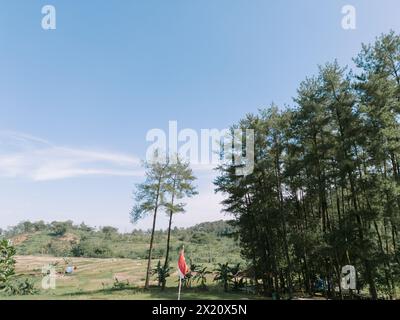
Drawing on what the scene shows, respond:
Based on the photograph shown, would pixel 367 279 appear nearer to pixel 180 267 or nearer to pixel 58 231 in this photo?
pixel 180 267

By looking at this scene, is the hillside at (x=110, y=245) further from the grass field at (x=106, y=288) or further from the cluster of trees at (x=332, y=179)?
the cluster of trees at (x=332, y=179)

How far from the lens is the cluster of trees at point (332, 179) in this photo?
14477 millimetres

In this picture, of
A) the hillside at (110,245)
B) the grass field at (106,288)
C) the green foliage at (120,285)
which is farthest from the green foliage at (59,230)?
the green foliage at (120,285)

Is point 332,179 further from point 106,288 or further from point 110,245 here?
point 110,245

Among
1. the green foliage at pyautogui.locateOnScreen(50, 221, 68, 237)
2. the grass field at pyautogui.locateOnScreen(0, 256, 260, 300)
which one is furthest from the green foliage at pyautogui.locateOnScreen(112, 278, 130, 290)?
the green foliage at pyautogui.locateOnScreen(50, 221, 68, 237)

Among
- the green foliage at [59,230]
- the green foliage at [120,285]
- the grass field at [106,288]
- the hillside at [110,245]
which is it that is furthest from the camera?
the green foliage at [59,230]

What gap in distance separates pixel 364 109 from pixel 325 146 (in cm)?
339

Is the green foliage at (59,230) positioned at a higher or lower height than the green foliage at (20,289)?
higher

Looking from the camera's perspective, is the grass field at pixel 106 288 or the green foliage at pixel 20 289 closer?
the grass field at pixel 106 288

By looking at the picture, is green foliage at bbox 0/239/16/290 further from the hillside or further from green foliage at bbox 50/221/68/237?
green foliage at bbox 50/221/68/237

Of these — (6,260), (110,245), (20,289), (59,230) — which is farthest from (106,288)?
(59,230)

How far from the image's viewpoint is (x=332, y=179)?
17125 mm

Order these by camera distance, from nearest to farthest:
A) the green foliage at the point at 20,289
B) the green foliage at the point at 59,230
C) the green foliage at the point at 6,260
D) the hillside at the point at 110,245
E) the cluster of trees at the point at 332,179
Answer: the green foliage at the point at 6,260 → the cluster of trees at the point at 332,179 → the green foliage at the point at 20,289 → the hillside at the point at 110,245 → the green foliage at the point at 59,230
